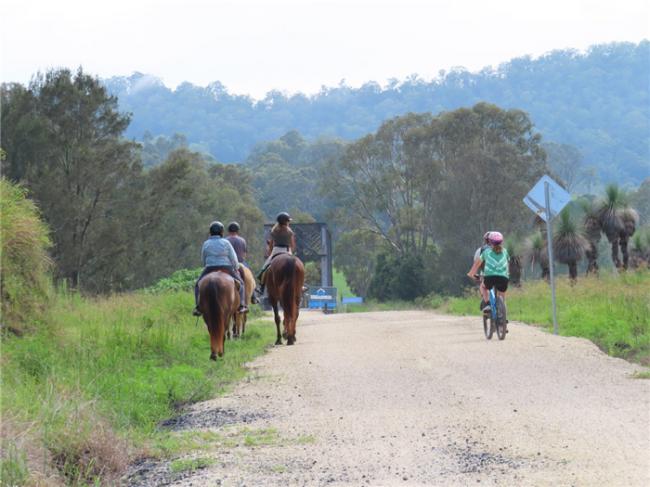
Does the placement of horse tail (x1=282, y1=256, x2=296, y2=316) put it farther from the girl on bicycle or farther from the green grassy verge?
the girl on bicycle

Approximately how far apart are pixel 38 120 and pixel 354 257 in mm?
39898

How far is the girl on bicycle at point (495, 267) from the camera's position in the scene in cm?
1755

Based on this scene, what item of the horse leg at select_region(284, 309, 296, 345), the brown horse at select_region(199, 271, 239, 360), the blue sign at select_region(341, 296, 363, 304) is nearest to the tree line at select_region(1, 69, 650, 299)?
the blue sign at select_region(341, 296, 363, 304)

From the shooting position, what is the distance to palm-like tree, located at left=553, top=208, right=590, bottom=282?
43.4 m

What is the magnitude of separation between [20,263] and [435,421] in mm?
8228

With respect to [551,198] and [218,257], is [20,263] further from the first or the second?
[551,198]

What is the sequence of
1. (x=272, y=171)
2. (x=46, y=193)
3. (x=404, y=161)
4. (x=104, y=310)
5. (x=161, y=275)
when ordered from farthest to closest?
(x=272, y=171)
(x=404, y=161)
(x=161, y=275)
(x=46, y=193)
(x=104, y=310)

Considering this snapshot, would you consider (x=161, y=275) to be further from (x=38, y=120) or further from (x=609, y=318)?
(x=609, y=318)

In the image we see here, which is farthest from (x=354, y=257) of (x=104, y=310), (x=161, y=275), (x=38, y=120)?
(x=104, y=310)

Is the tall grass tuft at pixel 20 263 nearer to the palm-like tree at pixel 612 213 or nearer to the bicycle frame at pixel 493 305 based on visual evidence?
the bicycle frame at pixel 493 305

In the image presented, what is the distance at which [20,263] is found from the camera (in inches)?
567

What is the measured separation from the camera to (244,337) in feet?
64.0

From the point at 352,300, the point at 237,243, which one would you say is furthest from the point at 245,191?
the point at 237,243

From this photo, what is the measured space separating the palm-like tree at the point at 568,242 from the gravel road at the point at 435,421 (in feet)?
97.2
